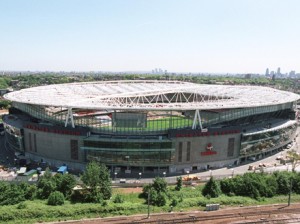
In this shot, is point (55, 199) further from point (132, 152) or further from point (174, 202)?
point (132, 152)

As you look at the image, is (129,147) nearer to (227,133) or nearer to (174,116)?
(174,116)

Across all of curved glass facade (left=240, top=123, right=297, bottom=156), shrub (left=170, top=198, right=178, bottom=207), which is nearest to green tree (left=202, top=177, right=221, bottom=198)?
shrub (left=170, top=198, right=178, bottom=207)

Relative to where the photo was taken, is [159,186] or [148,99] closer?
[159,186]

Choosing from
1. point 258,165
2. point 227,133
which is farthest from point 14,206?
point 258,165

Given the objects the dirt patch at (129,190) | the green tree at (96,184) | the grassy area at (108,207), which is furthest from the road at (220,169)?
the green tree at (96,184)

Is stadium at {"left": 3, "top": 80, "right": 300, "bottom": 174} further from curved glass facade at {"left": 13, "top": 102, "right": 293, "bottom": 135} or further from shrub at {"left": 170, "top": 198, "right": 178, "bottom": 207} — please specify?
shrub at {"left": 170, "top": 198, "right": 178, "bottom": 207}

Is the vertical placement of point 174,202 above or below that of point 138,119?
below

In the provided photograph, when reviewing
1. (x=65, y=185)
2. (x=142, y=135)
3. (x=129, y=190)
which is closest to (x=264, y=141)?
(x=142, y=135)

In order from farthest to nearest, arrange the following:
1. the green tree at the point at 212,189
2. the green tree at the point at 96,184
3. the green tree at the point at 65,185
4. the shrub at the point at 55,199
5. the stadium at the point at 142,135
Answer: the stadium at the point at 142,135, the green tree at the point at 212,189, the green tree at the point at 65,185, the green tree at the point at 96,184, the shrub at the point at 55,199

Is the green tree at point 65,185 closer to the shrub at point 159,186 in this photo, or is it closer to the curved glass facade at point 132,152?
the shrub at point 159,186

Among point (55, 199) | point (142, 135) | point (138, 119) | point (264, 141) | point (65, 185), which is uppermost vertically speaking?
point (138, 119)
